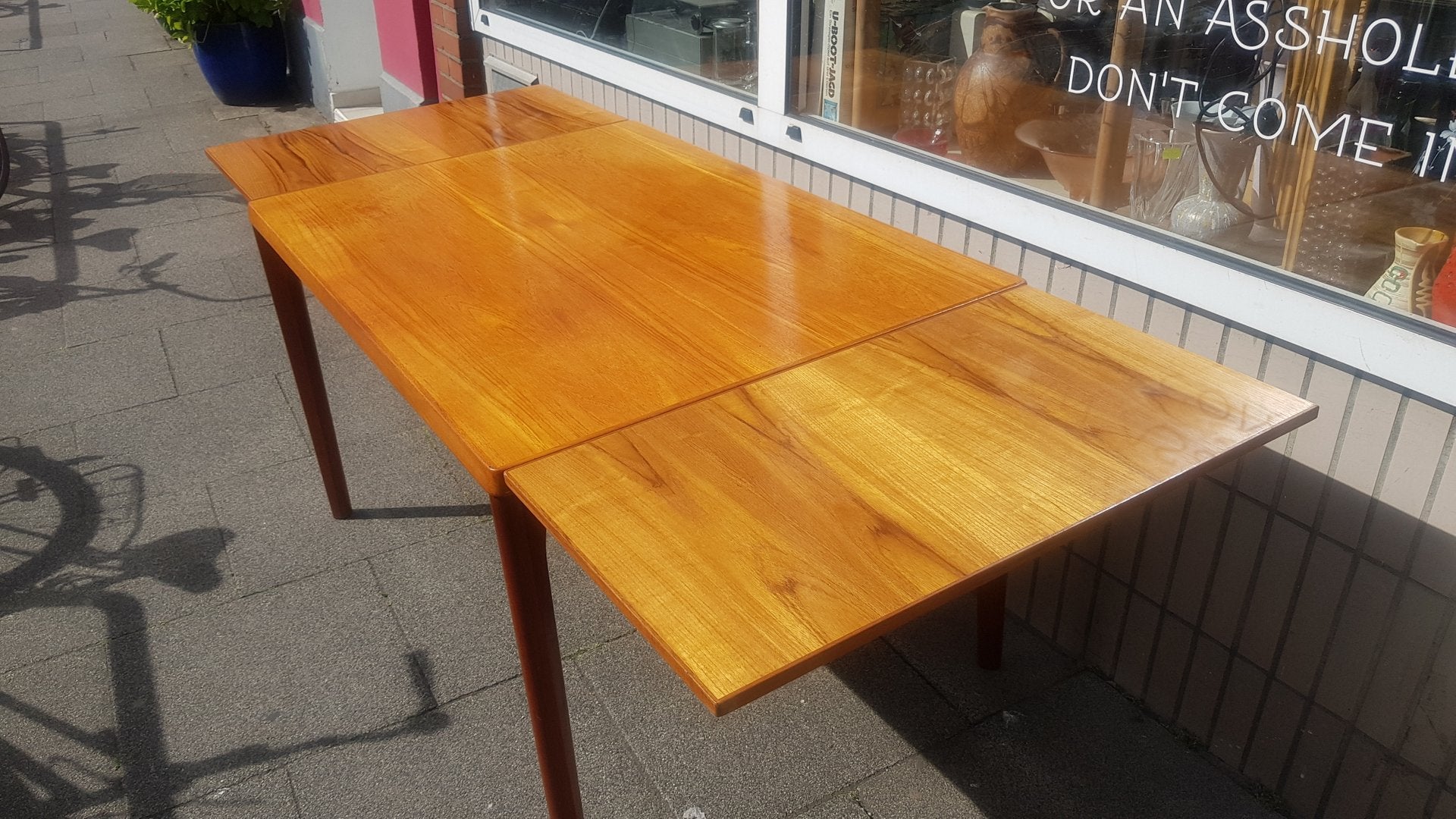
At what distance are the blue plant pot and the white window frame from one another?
418 centimetres

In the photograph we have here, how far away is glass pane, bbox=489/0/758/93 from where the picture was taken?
2.77m

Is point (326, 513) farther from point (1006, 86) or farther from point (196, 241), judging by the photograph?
point (196, 241)

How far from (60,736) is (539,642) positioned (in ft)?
4.34

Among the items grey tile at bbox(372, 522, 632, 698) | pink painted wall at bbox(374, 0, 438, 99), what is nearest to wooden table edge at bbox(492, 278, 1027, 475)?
grey tile at bbox(372, 522, 632, 698)

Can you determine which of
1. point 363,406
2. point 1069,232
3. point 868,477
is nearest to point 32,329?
point 363,406

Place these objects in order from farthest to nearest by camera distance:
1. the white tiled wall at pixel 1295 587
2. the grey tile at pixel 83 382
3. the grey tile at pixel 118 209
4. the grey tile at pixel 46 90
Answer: the grey tile at pixel 46 90, the grey tile at pixel 118 209, the grey tile at pixel 83 382, the white tiled wall at pixel 1295 587

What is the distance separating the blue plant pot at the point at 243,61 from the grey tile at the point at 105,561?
4.20m

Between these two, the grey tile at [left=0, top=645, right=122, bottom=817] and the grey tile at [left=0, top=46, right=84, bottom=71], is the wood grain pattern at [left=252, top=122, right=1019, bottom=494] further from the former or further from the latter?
the grey tile at [left=0, top=46, right=84, bottom=71]

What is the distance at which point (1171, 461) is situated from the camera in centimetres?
126

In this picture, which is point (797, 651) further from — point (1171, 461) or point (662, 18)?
point (662, 18)

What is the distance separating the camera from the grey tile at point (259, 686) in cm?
212

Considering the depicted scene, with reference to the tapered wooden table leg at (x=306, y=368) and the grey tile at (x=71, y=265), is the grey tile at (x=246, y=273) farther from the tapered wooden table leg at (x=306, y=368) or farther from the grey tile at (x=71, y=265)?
the tapered wooden table leg at (x=306, y=368)

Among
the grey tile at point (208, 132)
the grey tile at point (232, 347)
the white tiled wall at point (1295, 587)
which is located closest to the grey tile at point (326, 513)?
the grey tile at point (232, 347)

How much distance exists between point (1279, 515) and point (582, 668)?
1410mm
